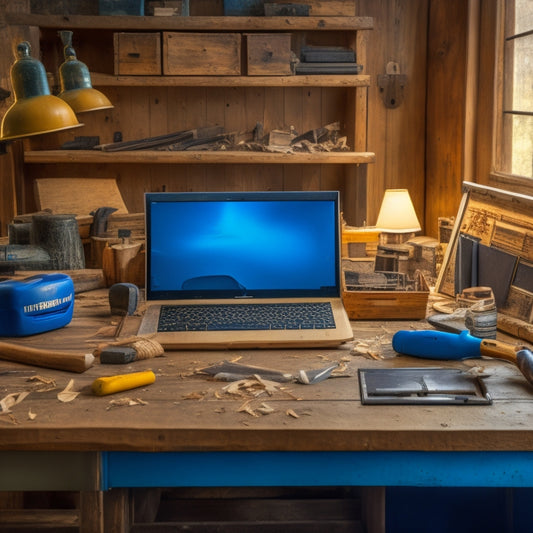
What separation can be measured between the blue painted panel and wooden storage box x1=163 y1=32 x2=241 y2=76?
3059mm

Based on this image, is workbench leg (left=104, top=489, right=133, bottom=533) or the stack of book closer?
workbench leg (left=104, top=489, right=133, bottom=533)

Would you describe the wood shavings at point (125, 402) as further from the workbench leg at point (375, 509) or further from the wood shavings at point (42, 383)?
the workbench leg at point (375, 509)

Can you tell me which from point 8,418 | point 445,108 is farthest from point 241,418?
point 445,108

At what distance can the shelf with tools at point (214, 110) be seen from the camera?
4.08 m

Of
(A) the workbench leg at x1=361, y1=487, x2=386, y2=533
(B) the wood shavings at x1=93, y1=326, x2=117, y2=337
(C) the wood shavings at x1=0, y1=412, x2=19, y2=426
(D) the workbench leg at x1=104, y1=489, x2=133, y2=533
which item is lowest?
(A) the workbench leg at x1=361, y1=487, x2=386, y2=533

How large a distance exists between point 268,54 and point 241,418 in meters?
3.05

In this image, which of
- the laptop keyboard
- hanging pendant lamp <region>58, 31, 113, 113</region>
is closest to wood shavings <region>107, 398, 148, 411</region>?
the laptop keyboard

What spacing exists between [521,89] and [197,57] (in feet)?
5.17

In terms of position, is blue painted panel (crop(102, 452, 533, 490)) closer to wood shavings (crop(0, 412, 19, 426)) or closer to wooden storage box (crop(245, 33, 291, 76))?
wood shavings (crop(0, 412, 19, 426))

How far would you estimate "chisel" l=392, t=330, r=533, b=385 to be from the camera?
1543 mm

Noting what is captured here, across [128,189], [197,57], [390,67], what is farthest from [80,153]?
[390,67]

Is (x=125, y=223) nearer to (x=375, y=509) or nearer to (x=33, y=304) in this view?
(x=33, y=304)

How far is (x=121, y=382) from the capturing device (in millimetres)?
1424

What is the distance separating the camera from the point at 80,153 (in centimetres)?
418
